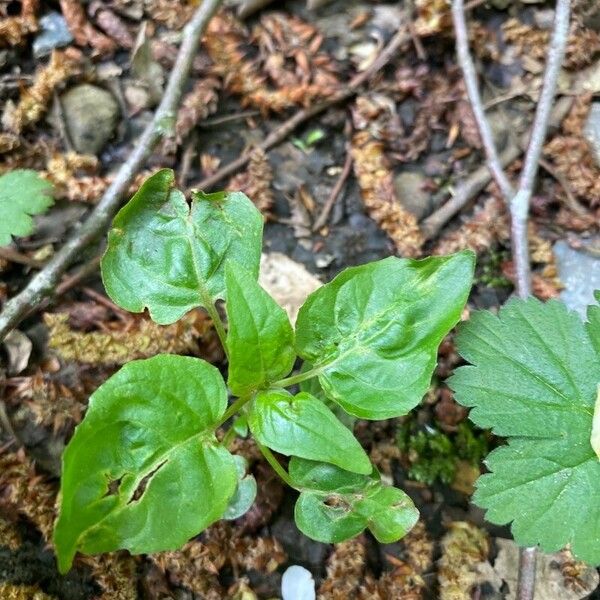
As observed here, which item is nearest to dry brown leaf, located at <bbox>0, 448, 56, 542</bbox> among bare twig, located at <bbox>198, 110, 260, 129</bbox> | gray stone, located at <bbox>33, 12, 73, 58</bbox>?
bare twig, located at <bbox>198, 110, 260, 129</bbox>

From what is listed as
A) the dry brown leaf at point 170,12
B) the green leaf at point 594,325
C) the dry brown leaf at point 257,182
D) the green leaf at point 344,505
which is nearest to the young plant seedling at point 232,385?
the green leaf at point 344,505

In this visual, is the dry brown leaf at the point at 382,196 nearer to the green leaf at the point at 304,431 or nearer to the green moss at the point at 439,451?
the green moss at the point at 439,451

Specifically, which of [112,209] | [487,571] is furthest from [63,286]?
[487,571]

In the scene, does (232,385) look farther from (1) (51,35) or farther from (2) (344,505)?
(1) (51,35)

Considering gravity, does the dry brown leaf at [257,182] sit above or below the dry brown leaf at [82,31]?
below

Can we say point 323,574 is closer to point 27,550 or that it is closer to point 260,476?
point 260,476

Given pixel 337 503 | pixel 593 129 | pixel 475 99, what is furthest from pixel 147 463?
pixel 593 129
